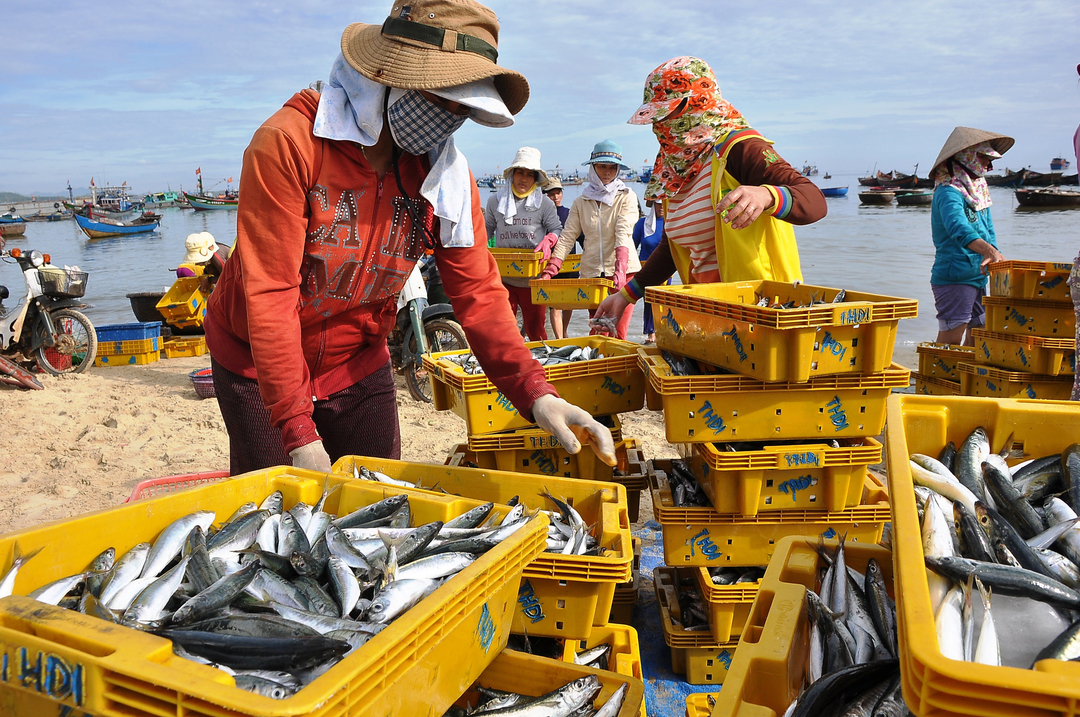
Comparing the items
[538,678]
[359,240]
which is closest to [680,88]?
[359,240]

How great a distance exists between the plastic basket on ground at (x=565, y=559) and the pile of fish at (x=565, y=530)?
3 cm

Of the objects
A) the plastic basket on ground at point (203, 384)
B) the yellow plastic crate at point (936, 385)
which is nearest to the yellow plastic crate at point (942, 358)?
the yellow plastic crate at point (936, 385)

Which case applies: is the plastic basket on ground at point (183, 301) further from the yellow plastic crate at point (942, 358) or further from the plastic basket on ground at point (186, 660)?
the yellow plastic crate at point (942, 358)

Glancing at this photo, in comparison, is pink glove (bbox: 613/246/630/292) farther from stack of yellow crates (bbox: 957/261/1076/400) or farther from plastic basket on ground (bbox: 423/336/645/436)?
plastic basket on ground (bbox: 423/336/645/436)

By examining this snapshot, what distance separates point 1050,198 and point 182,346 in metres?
44.6

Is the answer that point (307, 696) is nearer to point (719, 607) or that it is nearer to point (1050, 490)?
point (1050, 490)

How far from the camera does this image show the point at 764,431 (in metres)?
2.69

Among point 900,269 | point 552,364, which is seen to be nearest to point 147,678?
point 552,364

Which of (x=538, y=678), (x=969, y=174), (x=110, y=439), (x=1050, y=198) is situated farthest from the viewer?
(x=1050, y=198)

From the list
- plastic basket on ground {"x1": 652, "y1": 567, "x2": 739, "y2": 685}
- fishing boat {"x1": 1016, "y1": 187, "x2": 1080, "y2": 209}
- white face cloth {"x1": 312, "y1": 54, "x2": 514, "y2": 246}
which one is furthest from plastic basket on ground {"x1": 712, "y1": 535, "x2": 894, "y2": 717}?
fishing boat {"x1": 1016, "y1": 187, "x2": 1080, "y2": 209}

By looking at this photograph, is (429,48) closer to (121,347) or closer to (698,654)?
(698,654)

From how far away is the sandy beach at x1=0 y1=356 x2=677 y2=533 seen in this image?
5000mm

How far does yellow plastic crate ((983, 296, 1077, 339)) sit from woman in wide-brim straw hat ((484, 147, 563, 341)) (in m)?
4.34

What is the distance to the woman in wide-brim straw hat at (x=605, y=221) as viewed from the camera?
7453mm
